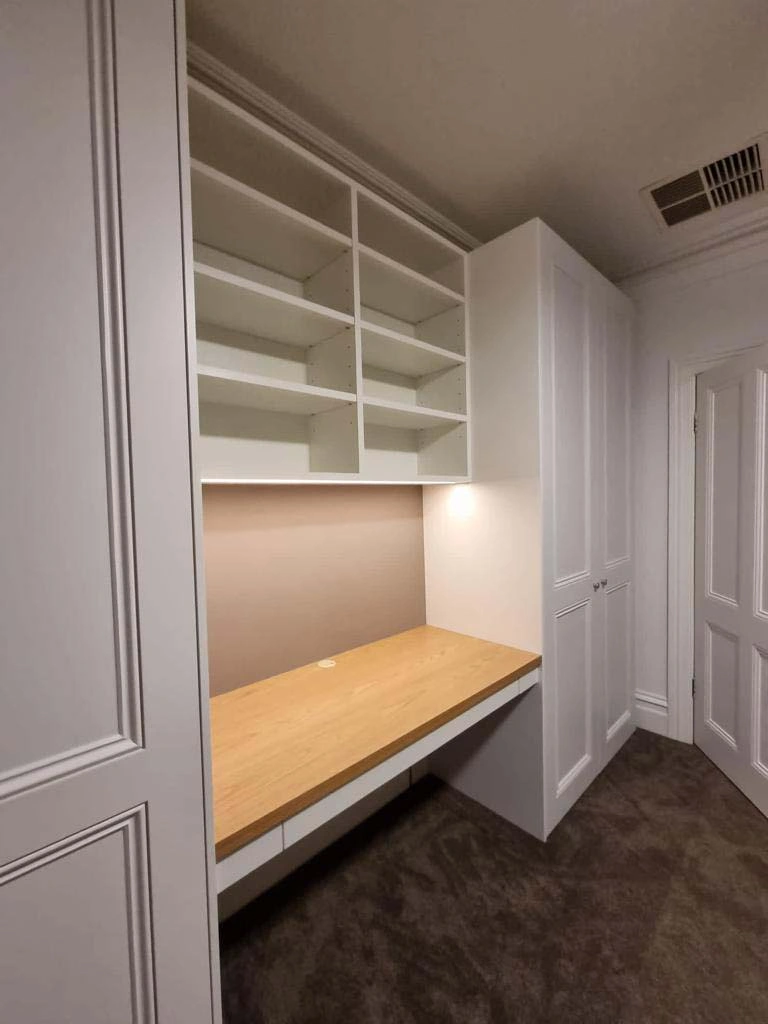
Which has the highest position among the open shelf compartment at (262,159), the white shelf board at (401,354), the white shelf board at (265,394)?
the open shelf compartment at (262,159)

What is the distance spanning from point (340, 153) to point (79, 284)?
1.26m

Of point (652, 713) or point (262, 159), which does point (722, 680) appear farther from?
point (262, 159)

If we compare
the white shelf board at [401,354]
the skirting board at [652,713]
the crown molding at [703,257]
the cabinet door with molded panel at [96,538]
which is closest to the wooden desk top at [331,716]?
the cabinet door with molded panel at [96,538]

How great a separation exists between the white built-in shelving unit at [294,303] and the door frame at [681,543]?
1.33 metres

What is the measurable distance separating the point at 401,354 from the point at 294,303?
54 cm

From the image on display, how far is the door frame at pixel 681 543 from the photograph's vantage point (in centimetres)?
232

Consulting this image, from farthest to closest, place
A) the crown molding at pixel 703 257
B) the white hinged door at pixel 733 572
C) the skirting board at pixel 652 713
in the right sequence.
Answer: the skirting board at pixel 652 713
the crown molding at pixel 703 257
the white hinged door at pixel 733 572

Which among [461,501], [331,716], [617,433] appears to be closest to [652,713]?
[617,433]

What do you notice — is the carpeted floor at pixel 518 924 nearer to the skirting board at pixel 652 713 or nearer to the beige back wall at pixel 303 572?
the skirting board at pixel 652 713

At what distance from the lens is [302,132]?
139 cm

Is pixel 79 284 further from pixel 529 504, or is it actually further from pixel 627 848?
pixel 627 848

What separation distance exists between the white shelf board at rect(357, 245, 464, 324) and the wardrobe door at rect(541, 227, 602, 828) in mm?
405

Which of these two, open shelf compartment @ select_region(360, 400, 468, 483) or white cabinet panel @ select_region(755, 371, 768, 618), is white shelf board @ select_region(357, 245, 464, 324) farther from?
white cabinet panel @ select_region(755, 371, 768, 618)

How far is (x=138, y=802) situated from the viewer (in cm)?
70
